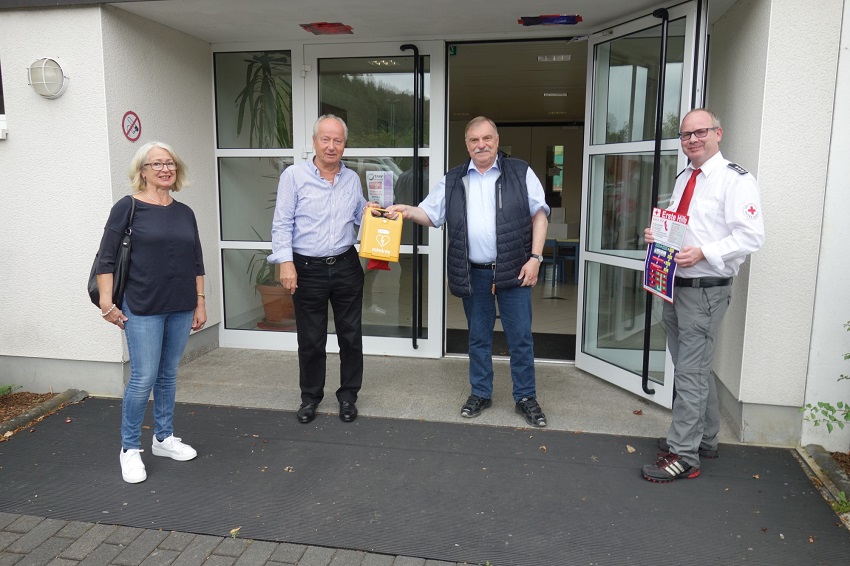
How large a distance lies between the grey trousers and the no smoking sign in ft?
11.7

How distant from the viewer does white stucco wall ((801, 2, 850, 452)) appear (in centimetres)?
333

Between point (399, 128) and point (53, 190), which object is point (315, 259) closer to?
point (399, 128)

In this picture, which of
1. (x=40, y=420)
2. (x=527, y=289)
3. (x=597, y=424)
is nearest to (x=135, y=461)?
(x=40, y=420)

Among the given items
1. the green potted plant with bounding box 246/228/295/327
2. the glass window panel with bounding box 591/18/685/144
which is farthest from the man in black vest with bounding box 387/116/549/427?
the green potted plant with bounding box 246/228/295/327

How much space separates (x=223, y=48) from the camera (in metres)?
5.29

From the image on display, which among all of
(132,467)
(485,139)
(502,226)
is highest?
(485,139)

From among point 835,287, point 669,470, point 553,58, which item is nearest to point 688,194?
point 835,287

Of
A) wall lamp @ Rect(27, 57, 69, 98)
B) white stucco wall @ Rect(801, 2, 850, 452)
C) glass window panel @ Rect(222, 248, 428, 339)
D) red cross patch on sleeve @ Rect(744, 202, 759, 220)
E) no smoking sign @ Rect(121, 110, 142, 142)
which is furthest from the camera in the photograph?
glass window panel @ Rect(222, 248, 428, 339)

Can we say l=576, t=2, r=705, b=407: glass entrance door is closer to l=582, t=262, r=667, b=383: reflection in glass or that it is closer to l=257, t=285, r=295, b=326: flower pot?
l=582, t=262, r=667, b=383: reflection in glass

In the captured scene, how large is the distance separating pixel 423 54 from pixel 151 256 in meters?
2.80

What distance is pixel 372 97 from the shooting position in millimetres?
5156

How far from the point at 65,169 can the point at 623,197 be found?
12.2 ft

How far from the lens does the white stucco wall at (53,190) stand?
13.8 ft

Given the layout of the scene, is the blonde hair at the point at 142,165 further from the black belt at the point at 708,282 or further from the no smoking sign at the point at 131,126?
the black belt at the point at 708,282
